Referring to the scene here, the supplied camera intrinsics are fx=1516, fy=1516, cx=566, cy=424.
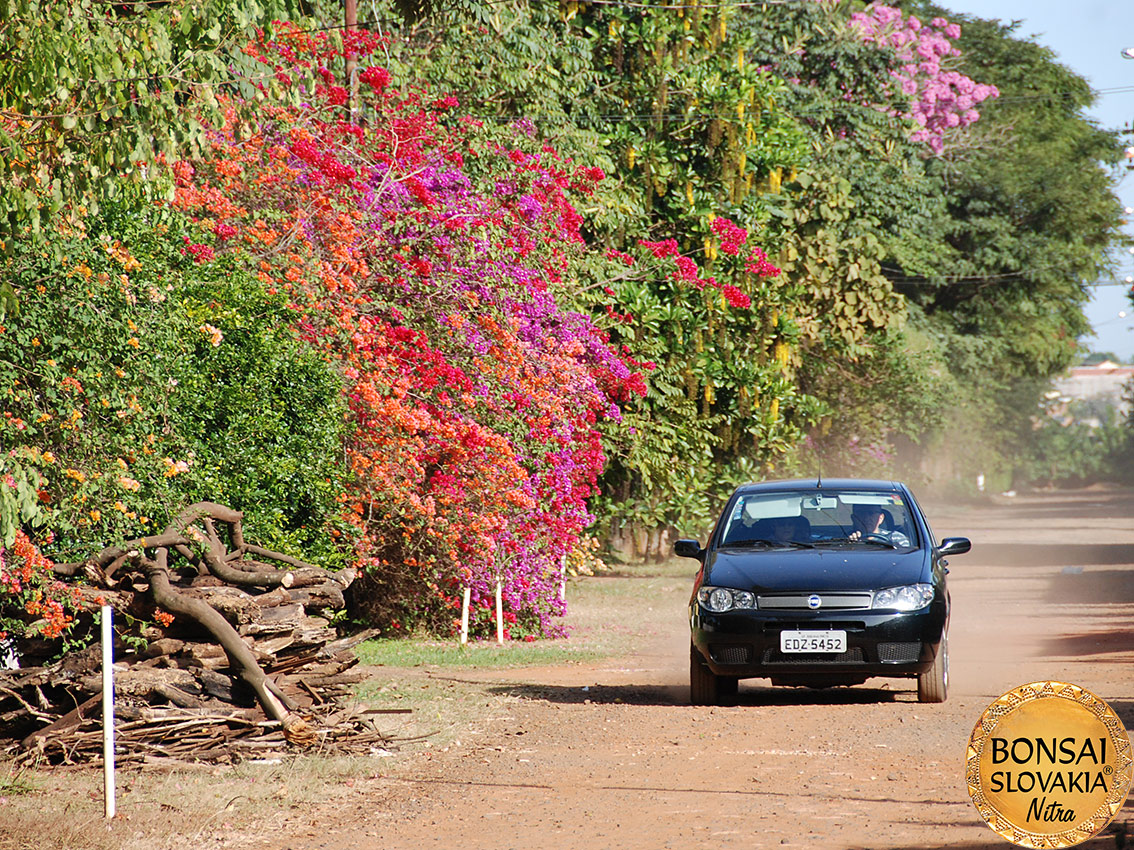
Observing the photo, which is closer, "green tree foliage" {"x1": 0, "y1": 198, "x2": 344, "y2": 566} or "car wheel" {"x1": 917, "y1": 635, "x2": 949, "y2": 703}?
"green tree foliage" {"x1": 0, "y1": 198, "x2": 344, "y2": 566}

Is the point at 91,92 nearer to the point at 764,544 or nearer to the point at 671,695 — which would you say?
the point at 764,544

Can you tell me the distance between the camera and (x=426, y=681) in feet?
41.4

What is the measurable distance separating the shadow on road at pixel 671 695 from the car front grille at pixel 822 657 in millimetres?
839

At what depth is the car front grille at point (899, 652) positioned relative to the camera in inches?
401

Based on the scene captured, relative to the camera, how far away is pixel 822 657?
10211 millimetres

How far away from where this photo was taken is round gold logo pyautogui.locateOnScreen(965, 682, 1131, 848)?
6.07 meters

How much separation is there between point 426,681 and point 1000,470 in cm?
7776

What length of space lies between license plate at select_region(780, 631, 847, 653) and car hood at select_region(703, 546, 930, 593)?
314 millimetres

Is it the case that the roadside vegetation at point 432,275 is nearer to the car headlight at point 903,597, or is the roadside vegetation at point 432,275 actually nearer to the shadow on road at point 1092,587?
the car headlight at point 903,597

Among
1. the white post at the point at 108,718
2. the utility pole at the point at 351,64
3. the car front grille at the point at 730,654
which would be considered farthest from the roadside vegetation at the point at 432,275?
the car front grille at the point at 730,654

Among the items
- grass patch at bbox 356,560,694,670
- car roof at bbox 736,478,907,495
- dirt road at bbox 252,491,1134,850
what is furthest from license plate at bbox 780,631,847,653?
grass patch at bbox 356,560,694,670

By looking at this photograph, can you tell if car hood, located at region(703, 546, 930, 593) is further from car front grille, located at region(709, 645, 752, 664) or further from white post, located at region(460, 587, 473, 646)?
white post, located at region(460, 587, 473, 646)

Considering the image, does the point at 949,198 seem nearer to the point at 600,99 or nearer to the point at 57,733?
the point at 600,99

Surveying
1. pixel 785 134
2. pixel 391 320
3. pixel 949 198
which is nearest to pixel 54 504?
pixel 391 320
